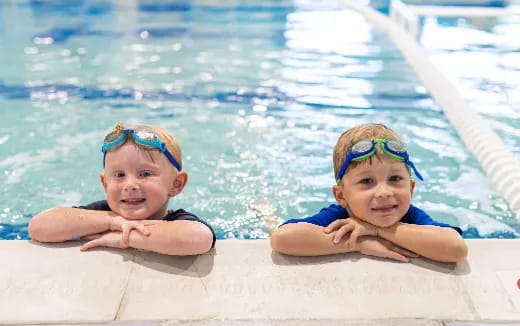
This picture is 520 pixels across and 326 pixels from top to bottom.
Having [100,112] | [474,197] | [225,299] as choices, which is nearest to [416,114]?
[474,197]

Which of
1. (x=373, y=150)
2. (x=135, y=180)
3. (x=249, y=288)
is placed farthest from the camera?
(x=135, y=180)

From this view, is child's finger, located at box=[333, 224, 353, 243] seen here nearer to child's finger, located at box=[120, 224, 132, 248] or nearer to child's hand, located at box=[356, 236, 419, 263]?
child's hand, located at box=[356, 236, 419, 263]

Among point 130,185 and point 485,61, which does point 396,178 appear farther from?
point 485,61

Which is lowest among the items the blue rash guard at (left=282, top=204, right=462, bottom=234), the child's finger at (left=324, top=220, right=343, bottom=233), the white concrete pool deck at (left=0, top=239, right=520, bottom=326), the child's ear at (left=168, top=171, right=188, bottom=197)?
the white concrete pool deck at (left=0, top=239, right=520, bottom=326)

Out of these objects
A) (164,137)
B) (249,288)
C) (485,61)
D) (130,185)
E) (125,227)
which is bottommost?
(485,61)

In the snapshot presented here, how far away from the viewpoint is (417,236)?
2252 mm

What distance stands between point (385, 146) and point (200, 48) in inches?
239

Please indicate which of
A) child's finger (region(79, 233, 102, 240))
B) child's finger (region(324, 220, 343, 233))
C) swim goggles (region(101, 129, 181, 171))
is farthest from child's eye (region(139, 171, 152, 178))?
child's finger (region(324, 220, 343, 233))

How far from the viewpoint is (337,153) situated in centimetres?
241

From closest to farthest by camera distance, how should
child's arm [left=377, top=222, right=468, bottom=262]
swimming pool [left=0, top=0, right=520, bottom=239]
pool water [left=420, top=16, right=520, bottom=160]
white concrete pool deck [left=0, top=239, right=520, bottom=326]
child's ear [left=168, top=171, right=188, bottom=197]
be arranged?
1. white concrete pool deck [left=0, top=239, right=520, bottom=326]
2. child's arm [left=377, top=222, right=468, bottom=262]
3. child's ear [left=168, top=171, right=188, bottom=197]
4. swimming pool [left=0, top=0, right=520, bottom=239]
5. pool water [left=420, top=16, right=520, bottom=160]

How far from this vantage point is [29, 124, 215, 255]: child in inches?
92.6

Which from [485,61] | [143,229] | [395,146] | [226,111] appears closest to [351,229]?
[395,146]

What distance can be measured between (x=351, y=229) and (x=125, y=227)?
36.2 inches

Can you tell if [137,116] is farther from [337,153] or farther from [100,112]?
[337,153]
